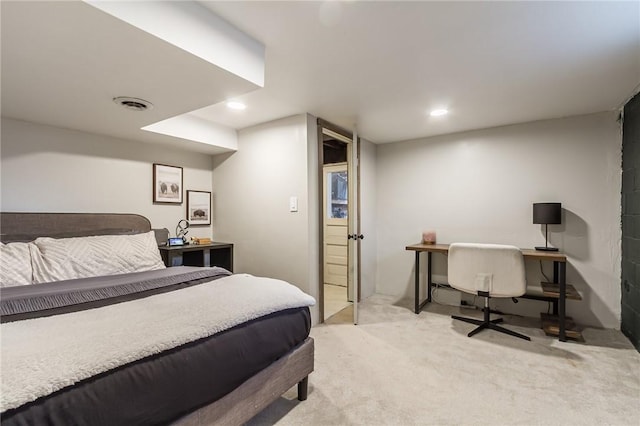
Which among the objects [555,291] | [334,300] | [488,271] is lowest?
[334,300]

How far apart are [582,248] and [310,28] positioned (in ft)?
10.9

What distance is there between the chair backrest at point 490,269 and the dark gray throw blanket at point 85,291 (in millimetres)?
2147

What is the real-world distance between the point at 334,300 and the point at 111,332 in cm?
309

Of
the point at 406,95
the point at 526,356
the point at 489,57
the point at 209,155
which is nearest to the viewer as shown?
the point at 489,57

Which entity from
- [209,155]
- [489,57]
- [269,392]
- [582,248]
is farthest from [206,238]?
[582,248]

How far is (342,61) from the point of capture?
1.96 metres

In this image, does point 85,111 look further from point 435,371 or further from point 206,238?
point 435,371

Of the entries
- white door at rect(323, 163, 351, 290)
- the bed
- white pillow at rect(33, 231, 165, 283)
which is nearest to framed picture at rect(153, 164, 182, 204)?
white pillow at rect(33, 231, 165, 283)

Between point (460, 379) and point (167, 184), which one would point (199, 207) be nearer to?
point (167, 184)

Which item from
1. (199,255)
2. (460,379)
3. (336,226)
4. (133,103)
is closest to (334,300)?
(336,226)

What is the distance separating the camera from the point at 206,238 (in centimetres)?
352

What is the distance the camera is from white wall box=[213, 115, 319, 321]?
291 centimetres

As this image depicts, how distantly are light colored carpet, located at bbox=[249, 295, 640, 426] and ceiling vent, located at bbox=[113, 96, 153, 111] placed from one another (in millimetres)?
2127

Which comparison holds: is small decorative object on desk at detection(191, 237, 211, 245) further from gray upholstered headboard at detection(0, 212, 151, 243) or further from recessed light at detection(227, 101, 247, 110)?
recessed light at detection(227, 101, 247, 110)
